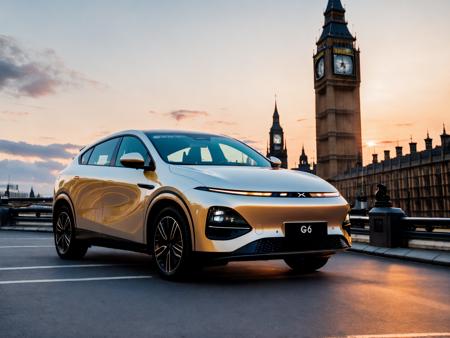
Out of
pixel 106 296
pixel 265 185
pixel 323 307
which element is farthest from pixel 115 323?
pixel 265 185

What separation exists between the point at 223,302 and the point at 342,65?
121m

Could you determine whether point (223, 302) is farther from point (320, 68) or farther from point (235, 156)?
point (320, 68)

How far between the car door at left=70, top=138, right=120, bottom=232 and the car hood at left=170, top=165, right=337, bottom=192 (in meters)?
1.47

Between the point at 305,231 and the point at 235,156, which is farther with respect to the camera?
the point at 235,156

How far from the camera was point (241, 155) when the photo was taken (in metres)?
6.23

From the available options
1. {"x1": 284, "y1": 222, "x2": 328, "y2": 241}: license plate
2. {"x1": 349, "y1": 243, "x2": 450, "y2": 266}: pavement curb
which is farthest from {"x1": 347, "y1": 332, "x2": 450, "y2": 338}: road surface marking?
{"x1": 349, "y1": 243, "x2": 450, "y2": 266}: pavement curb

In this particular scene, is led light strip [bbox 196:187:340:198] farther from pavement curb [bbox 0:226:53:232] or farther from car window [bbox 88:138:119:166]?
pavement curb [bbox 0:226:53:232]

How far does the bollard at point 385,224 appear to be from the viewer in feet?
29.0

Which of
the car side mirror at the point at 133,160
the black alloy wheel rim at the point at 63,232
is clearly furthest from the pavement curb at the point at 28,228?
the car side mirror at the point at 133,160

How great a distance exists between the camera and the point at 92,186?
6648 millimetres

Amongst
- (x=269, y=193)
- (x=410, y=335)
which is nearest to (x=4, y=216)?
(x=269, y=193)

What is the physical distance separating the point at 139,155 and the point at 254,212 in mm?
1523

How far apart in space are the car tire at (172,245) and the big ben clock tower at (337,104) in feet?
361

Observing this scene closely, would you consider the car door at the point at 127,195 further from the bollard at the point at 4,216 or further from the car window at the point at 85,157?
the bollard at the point at 4,216
